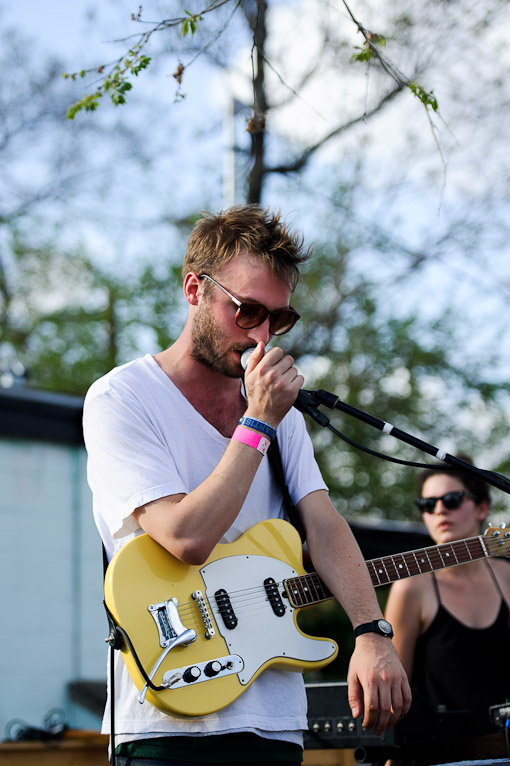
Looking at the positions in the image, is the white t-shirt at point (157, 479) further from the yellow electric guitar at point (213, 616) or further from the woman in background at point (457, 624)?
the woman in background at point (457, 624)

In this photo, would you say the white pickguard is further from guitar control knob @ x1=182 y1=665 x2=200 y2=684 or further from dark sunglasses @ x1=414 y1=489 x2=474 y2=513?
dark sunglasses @ x1=414 y1=489 x2=474 y2=513

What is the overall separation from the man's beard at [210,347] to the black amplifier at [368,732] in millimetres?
1426

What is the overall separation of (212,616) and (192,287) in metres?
1.03

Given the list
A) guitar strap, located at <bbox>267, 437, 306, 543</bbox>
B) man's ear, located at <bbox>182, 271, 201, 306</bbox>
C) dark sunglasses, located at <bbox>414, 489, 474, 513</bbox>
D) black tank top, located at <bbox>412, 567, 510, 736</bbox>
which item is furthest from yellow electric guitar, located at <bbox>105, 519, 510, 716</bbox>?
dark sunglasses, located at <bbox>414, 489, 474, 513</bbox>

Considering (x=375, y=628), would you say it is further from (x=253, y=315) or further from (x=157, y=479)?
(x=253, y=315)

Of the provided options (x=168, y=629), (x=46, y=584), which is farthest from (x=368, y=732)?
(x=46, y=584)

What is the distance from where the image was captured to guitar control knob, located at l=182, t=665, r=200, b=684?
2225 millimetres

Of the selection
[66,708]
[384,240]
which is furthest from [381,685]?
[384,240]

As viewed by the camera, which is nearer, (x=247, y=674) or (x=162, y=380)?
(x=247, y=674)

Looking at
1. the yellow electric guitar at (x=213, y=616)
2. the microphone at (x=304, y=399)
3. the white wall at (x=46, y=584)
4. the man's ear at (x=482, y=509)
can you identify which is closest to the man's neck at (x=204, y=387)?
the microphone at (x=304, y=399)

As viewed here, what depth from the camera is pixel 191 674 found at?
2236 mm

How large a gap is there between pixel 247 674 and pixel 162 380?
2.87 ft

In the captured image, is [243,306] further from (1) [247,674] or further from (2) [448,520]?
(2) [448,520]

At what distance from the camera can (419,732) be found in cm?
327
